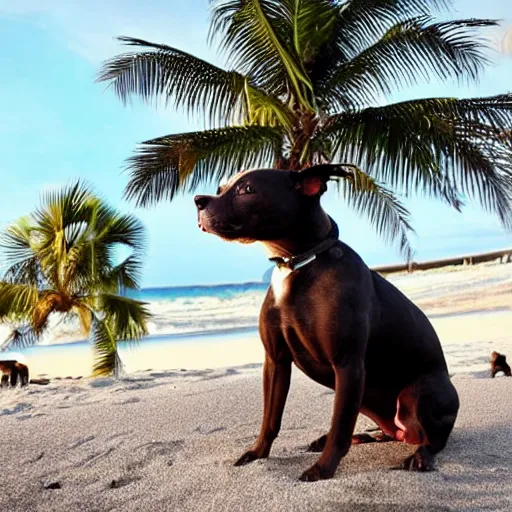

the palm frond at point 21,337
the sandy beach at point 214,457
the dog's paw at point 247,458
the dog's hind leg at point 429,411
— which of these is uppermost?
the dog's hind leg at point 429,411

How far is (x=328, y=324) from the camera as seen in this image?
276cm

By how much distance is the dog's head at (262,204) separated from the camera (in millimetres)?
2752

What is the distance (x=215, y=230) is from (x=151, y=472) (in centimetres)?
127

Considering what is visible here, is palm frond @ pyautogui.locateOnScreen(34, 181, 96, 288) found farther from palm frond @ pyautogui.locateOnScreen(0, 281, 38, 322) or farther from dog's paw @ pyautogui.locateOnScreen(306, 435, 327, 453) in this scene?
dog's paw @ pyautogui.locateOnScreen(306, 435, 327, 453)

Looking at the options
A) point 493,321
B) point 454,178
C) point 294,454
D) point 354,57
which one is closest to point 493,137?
point 454,178

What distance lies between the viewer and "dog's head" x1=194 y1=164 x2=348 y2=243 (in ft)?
9.03

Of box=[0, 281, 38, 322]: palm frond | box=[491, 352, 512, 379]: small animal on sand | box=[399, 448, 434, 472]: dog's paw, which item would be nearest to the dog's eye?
box=[399, 448, 434, 472]: dog's paw

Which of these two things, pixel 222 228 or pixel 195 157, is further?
pixel 195 157

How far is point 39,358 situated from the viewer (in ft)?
76.8

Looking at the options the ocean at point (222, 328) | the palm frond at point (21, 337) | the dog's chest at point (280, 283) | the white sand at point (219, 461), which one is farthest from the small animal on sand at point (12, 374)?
the dog's chest at point (280, 283)

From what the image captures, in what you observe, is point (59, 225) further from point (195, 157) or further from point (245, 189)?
point (245, 189)

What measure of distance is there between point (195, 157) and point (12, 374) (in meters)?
4.24

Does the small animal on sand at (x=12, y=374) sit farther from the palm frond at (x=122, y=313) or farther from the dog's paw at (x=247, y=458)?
the dog's paw at (x=247, y=458)

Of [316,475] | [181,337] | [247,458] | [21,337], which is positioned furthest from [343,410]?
[181,337]
